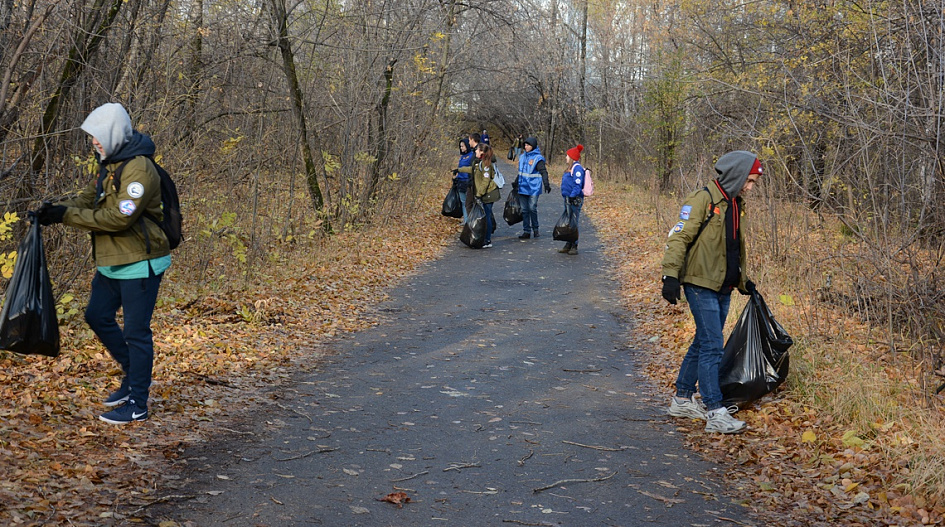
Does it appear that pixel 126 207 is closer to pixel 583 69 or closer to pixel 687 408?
pixel 687 408

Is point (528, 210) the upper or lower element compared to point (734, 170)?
lower

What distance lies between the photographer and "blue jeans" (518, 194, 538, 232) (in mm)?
15914

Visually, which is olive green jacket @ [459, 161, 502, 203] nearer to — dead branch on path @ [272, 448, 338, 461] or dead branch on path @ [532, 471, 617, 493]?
dead branch on path @ [272, 448, 338, 461]

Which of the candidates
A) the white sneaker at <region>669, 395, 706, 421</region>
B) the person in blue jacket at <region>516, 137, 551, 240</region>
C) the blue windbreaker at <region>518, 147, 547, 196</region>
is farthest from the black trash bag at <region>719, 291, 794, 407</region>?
the blue windbreaker at <region>518, 147, 547, 196</region>

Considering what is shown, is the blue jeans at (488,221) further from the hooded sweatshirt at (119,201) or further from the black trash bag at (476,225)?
the hooded sweatshirt at (119,201)

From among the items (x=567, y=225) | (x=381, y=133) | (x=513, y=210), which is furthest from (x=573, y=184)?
(x=381, y=133)

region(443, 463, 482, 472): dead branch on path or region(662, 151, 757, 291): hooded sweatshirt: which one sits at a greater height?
region(662, 151, 757, 291): hooded sweatshirt

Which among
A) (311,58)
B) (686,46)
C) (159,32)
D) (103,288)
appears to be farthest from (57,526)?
(686,46)

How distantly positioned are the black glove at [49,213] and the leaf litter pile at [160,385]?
4.04ft

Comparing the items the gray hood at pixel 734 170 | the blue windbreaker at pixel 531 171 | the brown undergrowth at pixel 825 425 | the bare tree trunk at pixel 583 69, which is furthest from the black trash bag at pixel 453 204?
the bare tree trunk at pixel 583 69

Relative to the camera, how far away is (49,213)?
15.6ft

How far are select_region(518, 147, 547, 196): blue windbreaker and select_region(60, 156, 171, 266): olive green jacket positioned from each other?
10632 mm

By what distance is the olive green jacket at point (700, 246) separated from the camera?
557cm

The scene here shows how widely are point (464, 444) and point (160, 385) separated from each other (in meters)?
2.42
